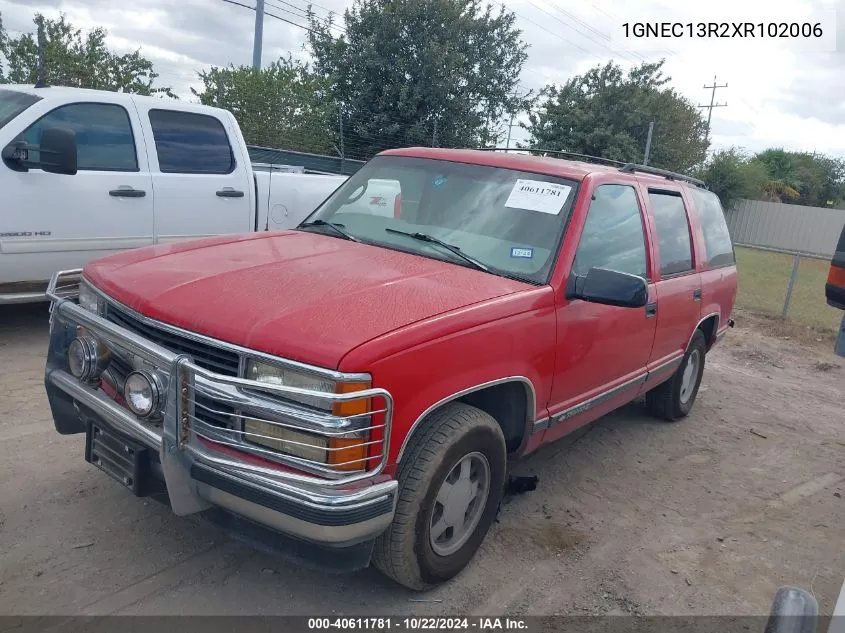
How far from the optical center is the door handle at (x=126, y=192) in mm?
6008

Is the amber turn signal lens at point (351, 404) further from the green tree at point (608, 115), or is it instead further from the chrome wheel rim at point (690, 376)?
the green tree at point (608, 115)

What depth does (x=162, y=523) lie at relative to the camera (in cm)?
353

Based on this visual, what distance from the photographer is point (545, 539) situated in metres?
3.81

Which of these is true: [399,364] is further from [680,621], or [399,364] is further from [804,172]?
[804,172]

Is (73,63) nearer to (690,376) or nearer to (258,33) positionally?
(258,33)

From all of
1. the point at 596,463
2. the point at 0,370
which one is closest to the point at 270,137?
the point at 0,370

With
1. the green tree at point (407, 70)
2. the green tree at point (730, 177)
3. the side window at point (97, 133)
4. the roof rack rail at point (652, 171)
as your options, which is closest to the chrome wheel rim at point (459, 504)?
the roof rack rail at point (652, 171)

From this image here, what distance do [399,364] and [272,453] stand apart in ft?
1.81

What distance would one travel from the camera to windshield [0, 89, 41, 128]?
18.4 feet

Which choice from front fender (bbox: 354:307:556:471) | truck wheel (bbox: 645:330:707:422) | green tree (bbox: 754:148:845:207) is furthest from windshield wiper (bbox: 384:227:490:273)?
green tree (bbox: 754:148:845:207)

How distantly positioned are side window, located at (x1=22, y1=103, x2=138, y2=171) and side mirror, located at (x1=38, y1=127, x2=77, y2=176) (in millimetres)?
364

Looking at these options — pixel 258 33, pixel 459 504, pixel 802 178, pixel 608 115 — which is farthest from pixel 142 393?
pixel 802 178

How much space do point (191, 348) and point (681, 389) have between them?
417 centimetres

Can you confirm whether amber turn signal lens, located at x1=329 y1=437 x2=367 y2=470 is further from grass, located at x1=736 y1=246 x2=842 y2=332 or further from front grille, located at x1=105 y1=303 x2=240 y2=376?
grass, located at x1=736 y1=246 x2=842 y2=332
